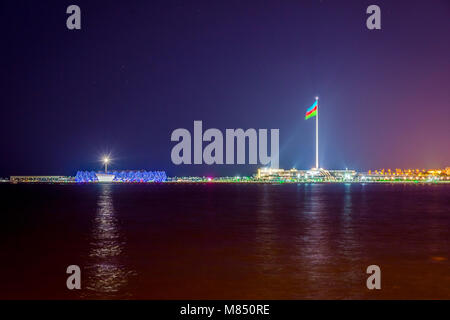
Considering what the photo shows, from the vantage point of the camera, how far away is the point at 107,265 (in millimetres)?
17844

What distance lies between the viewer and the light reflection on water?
46.3ft

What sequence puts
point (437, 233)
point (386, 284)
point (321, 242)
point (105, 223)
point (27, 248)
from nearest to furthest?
point (386, 284) < point (27, 248) < point (321, 242) < point (437, 233) < point (105, 223)

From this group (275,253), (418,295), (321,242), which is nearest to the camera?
(418,295)

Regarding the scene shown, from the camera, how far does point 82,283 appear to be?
583 inches

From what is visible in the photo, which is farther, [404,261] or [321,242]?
[321,242]

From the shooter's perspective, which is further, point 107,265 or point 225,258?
point 225,258

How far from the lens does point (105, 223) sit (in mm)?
33000

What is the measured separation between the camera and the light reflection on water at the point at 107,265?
14.1m

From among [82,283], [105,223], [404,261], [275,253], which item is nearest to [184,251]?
[275,253]

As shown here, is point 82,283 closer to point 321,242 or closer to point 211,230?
point 321,242

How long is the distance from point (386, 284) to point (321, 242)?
9302 mm
